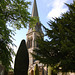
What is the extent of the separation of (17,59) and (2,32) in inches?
119

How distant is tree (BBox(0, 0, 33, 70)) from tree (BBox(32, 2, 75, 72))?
284 centimetres

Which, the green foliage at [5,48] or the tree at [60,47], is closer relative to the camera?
the tree at [60,47]

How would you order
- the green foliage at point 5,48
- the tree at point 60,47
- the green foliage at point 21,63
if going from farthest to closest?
the green foliage at point 21,63, the green foliage at point 5,48, the tree at point 60,47

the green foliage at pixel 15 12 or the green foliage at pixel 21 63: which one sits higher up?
the green foliage at pixel 15 12

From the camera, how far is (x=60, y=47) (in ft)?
31.4

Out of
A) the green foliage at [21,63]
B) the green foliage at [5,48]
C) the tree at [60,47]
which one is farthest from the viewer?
the green foliage at [21,63]

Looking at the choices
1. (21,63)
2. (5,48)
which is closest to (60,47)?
(21,63)

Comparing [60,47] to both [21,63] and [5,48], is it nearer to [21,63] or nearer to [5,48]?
[21,63]

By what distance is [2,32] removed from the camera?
30.6ft

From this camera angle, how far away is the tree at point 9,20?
32.7ft

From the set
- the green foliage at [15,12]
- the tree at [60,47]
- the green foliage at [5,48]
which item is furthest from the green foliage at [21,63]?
the green foliage at [15,12]

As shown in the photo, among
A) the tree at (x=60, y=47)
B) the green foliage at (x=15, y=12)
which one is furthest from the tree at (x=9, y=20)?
the tree at (x=60, y=47)

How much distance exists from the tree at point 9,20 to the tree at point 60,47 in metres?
2.84

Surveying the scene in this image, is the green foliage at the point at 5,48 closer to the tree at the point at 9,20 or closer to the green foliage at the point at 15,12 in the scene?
the tree at the point at 9,20
